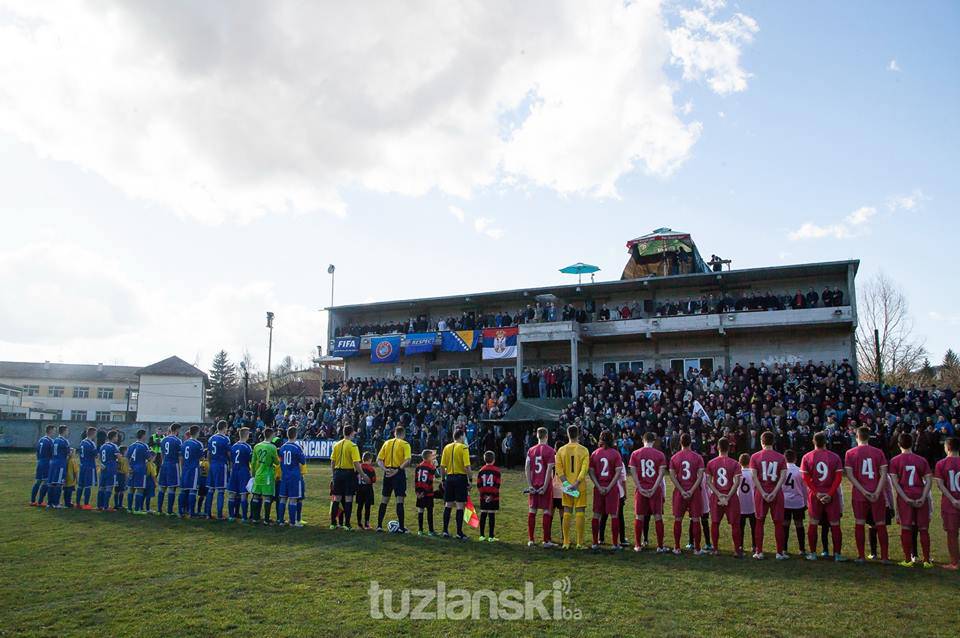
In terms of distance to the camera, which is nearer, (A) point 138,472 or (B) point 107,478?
(A) point 138,472

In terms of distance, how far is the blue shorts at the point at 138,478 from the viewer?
1504cm

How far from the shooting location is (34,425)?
3953cm

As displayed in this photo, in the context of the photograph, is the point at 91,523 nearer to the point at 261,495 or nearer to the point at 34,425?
the point at 261,495

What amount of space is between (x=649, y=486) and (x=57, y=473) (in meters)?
14.0

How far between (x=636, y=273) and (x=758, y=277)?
1062 centimetres

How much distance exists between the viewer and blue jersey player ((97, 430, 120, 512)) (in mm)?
15414

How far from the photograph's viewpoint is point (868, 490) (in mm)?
9812

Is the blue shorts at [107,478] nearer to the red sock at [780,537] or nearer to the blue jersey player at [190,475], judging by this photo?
the blue jersey player at [190,475]

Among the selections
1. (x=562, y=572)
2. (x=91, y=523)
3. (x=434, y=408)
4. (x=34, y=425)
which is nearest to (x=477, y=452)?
(x=434, y=408)

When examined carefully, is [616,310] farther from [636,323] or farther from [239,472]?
[239,472]

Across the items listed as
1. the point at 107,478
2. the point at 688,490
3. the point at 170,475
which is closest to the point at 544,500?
the point at 688,490

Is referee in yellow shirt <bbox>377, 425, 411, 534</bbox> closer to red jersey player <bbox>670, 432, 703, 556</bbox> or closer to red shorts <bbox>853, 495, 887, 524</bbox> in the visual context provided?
red jersey player <bbox>670, 432, 703, 556</bbox>

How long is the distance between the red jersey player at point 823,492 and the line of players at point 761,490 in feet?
0.05

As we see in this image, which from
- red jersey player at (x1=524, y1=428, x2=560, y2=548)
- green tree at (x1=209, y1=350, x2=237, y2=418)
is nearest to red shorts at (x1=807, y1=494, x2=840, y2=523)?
red jersey player at (x1=524, y1=428, x2=560, y2=548)
